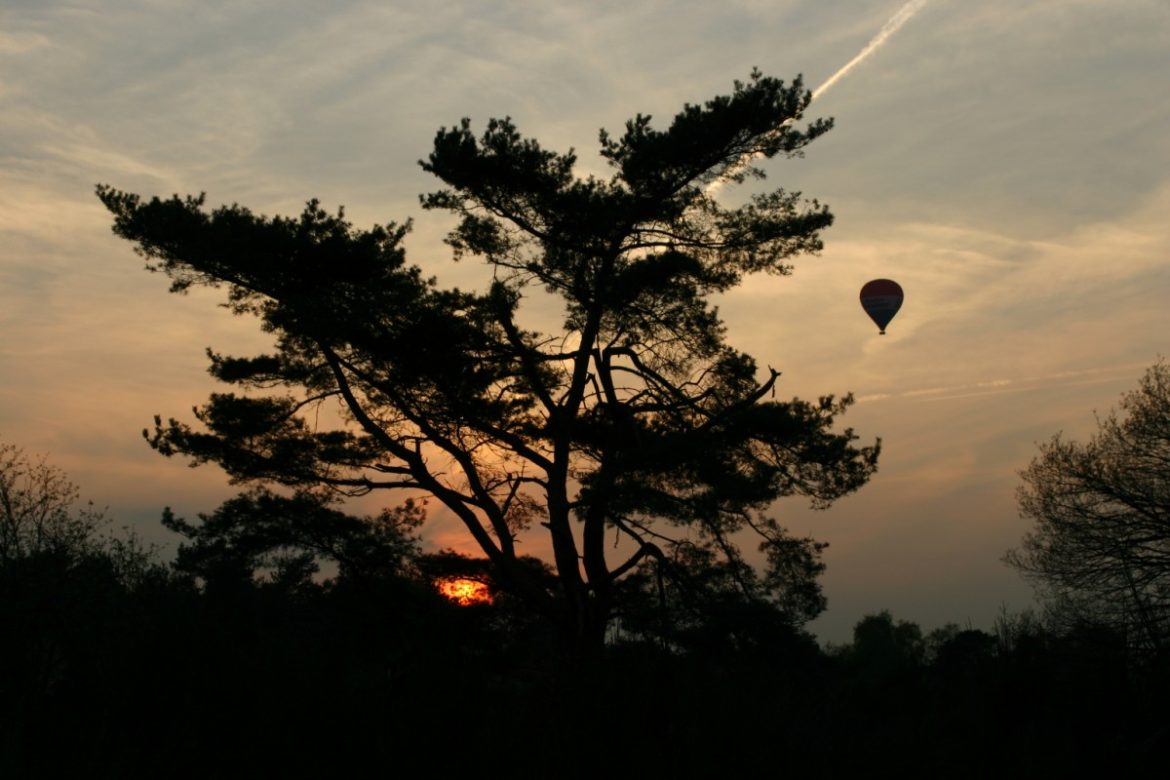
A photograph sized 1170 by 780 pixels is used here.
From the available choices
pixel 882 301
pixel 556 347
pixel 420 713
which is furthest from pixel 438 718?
pixel 882 301

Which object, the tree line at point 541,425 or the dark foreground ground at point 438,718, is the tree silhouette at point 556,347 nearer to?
the tree line at point 541,425

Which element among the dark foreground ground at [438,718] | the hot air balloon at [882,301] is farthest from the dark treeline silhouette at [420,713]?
the hot air balloon at [882,301]

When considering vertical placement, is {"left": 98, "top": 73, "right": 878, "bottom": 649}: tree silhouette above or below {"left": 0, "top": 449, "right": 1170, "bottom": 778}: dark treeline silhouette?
above

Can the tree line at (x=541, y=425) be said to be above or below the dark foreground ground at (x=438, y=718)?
above

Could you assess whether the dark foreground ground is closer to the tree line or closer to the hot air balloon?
the tree line

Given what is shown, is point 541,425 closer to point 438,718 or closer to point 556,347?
point 556,347

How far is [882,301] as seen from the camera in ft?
100

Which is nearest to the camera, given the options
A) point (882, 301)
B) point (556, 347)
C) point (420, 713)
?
point (420, 713)

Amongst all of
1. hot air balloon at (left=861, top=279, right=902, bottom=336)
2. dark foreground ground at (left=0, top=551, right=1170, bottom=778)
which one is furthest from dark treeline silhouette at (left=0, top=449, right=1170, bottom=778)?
hot air balloon at (left=861, top=279, right=902, bottom=336)

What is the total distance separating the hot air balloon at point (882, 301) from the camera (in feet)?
99.8

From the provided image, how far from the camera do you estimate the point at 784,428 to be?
65.8 ft

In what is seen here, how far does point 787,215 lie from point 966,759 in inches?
499

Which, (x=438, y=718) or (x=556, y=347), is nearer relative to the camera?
(x=438, y=718)

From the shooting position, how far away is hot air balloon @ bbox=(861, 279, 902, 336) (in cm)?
3042
